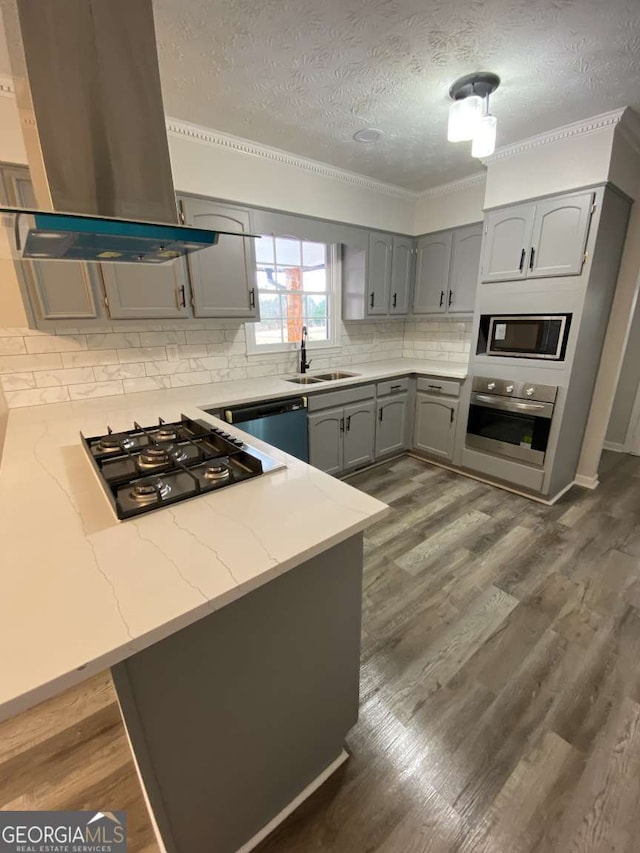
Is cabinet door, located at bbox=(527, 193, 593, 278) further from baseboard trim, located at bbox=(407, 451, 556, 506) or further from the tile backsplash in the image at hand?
the tile backsplash

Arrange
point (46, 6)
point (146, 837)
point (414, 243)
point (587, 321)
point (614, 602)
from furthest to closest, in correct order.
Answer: point (414, 243) → point (587, 321) → point (614, 602) → point (146, 837) → point (46, 6)

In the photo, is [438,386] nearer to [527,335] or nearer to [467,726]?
[527,335]

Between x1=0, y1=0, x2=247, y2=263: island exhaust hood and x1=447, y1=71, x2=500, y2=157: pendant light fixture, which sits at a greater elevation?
x1=447, y1=71, x2=500, y2=157: pendant light fixture

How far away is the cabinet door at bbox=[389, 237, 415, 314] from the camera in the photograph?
356 centimetres

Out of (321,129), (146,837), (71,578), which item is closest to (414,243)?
(321,129)

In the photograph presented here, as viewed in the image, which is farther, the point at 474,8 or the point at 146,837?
the point at 474,8

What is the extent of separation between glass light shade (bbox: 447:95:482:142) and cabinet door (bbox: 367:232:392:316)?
1.57m

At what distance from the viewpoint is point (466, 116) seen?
1.74 m

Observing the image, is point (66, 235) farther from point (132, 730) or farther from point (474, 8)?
point (474, 8)

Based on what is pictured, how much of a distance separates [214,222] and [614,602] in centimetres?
326

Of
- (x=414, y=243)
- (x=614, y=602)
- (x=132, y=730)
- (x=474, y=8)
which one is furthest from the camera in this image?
(x=414, y=243)

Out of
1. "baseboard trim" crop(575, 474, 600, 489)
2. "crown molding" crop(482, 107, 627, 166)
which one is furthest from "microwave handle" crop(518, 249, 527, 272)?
"baseboard trim" crop(575, 474, 600, 489)

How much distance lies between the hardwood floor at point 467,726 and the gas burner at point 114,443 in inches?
42.1

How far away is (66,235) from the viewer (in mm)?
1009
